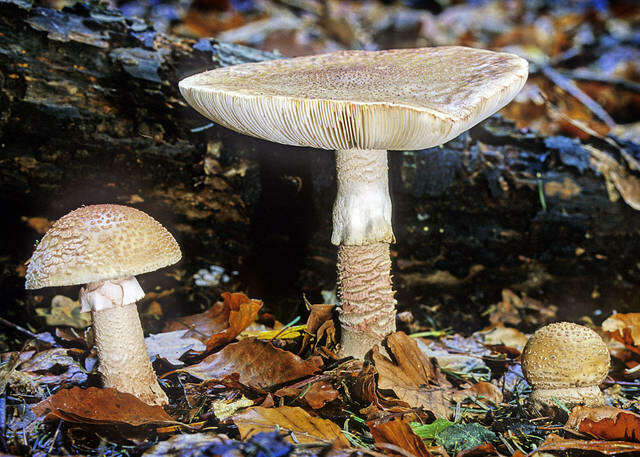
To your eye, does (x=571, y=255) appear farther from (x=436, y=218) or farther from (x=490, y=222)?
(x=436, y=218)

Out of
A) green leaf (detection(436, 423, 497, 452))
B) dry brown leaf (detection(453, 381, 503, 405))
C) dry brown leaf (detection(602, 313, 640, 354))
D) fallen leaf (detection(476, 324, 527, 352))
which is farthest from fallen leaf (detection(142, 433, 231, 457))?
dry brown leaf (detection(602, 313, 640, 354))

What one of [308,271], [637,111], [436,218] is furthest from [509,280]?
[637,111]

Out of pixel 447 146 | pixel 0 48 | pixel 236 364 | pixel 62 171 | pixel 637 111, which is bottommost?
pixel 236 364

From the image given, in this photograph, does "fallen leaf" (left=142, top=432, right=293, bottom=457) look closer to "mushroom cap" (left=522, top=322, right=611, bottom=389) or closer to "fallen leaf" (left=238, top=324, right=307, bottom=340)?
"fallen leaf" (left=238, top=324, right=307, bottom=340)

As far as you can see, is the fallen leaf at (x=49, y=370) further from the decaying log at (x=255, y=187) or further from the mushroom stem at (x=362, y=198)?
the mushroom stem at (x=362, y=198)

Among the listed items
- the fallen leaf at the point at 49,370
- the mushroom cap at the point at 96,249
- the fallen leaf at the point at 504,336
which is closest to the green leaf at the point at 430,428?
the fallen leaf at the point at 504,336

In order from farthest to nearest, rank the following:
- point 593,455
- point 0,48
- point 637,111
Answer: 1. point 637,111
2. point 0,48
3. point 593,455
